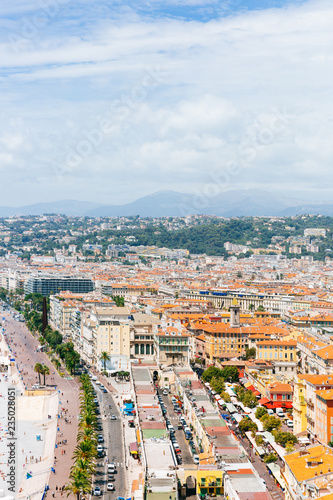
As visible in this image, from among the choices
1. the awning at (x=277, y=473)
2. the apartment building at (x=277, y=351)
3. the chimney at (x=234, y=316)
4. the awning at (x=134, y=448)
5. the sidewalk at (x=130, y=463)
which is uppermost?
the chimney at (x=234, y=316)

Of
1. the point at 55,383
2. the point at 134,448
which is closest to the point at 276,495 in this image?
the point at 134,448

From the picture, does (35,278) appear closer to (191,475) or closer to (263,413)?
(263,413)

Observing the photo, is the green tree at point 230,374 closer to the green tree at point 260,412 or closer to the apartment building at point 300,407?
the green tree at point 260,412

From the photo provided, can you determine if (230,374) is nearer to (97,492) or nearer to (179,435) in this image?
(179,435)

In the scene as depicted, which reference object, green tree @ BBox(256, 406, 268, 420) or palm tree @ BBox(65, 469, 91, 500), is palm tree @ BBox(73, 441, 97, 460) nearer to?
palm tree @ BBox(65, 469, 91, 500)

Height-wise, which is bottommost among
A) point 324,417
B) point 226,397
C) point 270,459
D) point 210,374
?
point 270,459

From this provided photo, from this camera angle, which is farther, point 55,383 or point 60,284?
point 60,284

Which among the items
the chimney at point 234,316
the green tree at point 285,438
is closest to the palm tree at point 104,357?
the chimney at point 234,316

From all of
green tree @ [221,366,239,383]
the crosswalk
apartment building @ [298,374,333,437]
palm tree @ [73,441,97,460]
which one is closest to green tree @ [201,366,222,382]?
green tree @ [221,366,239,383]

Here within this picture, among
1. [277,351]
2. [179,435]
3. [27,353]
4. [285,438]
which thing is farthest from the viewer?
[27,353]
